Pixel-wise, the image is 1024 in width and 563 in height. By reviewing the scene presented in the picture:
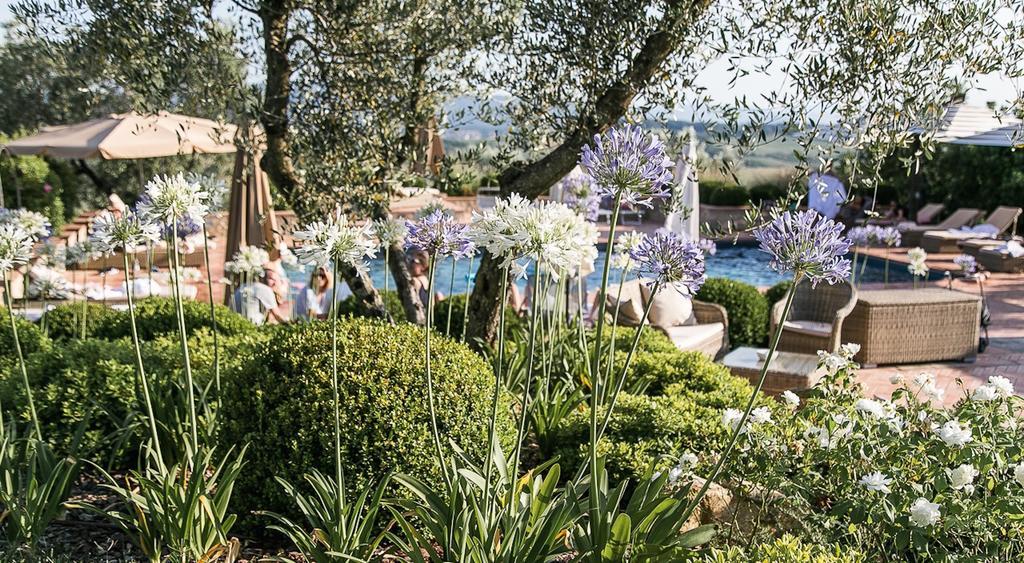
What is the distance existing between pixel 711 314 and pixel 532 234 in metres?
6.96

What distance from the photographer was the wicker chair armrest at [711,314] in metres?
8.95

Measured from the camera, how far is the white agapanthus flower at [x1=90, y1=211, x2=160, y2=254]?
316 centimetres

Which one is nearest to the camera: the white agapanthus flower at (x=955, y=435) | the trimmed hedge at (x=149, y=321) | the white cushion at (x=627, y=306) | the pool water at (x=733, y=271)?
the white agapanthus flower at (x=955, y=435)

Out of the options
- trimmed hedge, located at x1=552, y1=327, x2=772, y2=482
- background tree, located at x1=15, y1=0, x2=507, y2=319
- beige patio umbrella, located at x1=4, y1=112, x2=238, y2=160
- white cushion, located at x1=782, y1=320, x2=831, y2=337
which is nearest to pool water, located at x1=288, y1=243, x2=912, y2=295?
beige patio umbrella, located at x1=4, y1=112, x2=238, y2=160

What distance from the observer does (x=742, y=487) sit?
3379mm

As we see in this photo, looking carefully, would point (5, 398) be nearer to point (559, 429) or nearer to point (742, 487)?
point (559, 429)

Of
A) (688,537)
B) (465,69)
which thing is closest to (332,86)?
(465,69)

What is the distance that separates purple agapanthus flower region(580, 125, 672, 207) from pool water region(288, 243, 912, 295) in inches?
429

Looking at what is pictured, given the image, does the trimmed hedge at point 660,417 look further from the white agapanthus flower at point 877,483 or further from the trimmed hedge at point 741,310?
the trimmed hedge at point 741,310

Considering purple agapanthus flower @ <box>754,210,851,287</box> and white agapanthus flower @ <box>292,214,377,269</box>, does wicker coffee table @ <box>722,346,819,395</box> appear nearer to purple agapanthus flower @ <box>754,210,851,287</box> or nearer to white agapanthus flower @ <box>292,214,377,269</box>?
purple agapanthus flower @ <box>754,210,851,287</box>

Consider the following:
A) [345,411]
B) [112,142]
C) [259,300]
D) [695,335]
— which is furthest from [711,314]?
[112,142]

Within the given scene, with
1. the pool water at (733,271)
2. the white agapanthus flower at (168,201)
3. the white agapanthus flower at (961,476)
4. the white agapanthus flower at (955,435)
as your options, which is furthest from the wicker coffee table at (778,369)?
the pool water at (733,271)

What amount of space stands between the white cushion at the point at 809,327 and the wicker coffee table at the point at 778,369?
70cm

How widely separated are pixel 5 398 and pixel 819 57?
15.2ft
